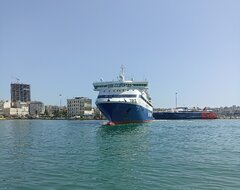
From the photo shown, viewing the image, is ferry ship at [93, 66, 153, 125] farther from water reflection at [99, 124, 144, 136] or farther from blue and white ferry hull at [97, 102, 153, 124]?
water reflection at [99, 124, 144, 136]

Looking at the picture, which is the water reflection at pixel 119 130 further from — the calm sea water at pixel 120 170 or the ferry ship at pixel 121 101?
the calm sea water at pixel 120 170

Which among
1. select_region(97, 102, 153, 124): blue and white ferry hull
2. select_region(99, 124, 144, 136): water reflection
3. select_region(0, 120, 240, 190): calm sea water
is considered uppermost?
select_region(97, 102, 153, 124): blue and white ferry hull

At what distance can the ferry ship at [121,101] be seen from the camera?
8598 centimetres

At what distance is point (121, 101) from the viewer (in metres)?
86.6

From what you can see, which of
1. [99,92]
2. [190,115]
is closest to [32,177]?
[99,92]

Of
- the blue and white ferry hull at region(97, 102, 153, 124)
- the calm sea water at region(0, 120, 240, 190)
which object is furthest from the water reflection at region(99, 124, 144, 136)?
the calm sea water at region(0, 120, 240, 190)

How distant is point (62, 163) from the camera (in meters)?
26.3

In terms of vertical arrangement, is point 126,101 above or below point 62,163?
above

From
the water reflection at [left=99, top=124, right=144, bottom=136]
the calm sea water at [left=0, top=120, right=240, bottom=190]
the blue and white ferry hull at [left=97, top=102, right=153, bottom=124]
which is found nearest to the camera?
the calm sea water at [left=0, top=120, right=240, bottom=190]

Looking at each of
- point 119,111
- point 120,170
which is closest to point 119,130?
point 119,111

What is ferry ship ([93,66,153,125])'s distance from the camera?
8598 cm

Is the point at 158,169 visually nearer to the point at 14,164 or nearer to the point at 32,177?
the point at 32,177

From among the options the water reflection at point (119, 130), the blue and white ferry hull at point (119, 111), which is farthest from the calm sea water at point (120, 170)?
the blue and white ferry hull at point (119, 111)

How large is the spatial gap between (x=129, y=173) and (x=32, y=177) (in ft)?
19.8
